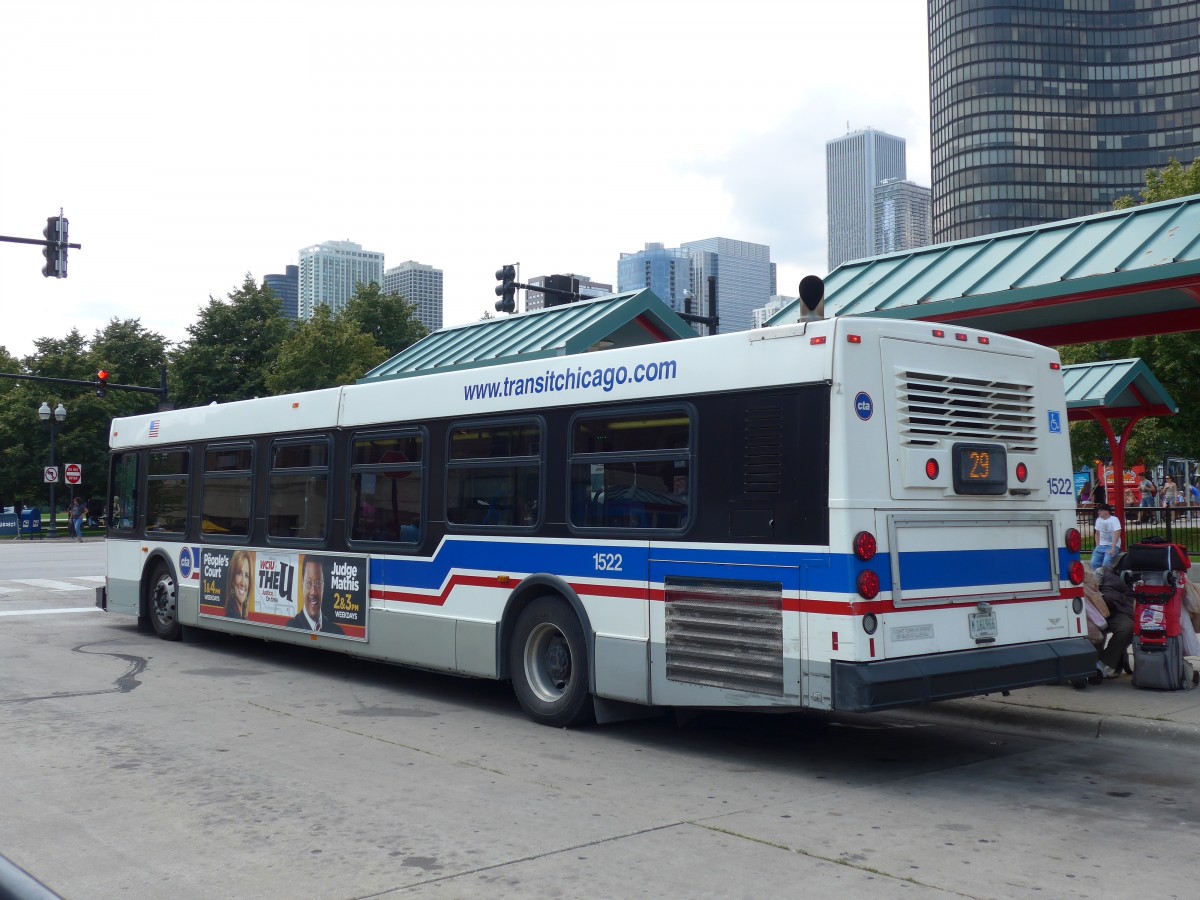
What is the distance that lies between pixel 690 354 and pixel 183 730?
4.91 meters

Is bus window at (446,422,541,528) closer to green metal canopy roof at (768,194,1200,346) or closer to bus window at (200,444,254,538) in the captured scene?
bus window at (200,444,254,538)

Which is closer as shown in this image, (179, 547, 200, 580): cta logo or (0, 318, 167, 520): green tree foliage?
(179, 547, 200, 580): cta logo

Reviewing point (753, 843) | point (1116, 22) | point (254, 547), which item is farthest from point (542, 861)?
point (1116, 22)

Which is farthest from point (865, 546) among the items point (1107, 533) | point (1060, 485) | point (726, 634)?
point (1107, 533)

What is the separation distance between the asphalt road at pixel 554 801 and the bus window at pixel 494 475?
1727 mm

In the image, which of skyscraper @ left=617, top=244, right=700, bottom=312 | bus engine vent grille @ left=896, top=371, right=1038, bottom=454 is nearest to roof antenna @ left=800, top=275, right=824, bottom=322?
bus engine vent grille @ left=896, top=371, right=1038, bottom=454

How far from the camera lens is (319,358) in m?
56.2

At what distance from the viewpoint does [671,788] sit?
23.7ft

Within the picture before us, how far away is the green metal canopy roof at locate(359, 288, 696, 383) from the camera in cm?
1983

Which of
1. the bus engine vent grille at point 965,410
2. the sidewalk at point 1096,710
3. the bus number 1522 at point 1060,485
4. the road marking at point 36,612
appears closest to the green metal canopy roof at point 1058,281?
the bus number 1522 at point 1060,485

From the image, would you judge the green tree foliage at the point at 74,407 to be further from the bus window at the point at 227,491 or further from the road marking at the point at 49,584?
the bus window at the point at 227,491

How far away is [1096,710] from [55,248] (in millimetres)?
20959

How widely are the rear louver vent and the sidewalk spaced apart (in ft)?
11.3

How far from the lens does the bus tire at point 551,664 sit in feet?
29.3
